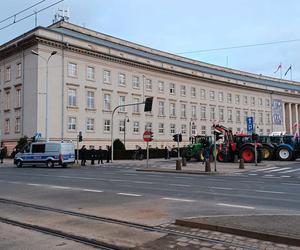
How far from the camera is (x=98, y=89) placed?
62.0 metres

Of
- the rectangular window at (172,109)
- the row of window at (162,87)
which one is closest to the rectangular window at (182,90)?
the row of window at (162,87)

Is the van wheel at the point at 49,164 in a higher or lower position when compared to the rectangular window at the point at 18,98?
lower

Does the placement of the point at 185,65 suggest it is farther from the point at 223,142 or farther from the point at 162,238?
the point at 162,238

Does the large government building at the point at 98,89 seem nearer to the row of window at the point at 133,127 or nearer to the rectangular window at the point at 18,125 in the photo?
the rectangular window at the point at 18,125

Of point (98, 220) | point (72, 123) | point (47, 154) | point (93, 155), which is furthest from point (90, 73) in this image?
point (98, 220)

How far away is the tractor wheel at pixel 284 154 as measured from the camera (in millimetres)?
38875

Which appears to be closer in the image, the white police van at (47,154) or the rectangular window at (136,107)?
the white police van at (47,154)

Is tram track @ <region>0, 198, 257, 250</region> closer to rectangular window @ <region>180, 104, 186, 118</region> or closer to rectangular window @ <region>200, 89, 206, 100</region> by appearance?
rectangular window @ <region>180, 104, 186, 118</region>

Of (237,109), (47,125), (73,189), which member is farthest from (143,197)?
(237,109)

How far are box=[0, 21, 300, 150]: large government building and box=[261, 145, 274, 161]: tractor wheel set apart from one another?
969 inches

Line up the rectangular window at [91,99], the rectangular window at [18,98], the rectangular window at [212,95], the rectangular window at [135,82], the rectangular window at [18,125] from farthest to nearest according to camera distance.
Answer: the rectangular window at [212,95] → the rectangular window at [135,82] → the rectangular window at [91,99] → the rectangular window at [18,98] → the rectangular window at [18,125]

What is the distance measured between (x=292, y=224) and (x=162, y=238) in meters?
2.56

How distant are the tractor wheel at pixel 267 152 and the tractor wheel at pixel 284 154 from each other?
2.03ft

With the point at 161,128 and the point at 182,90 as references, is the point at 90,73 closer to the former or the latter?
the point at 161,128
